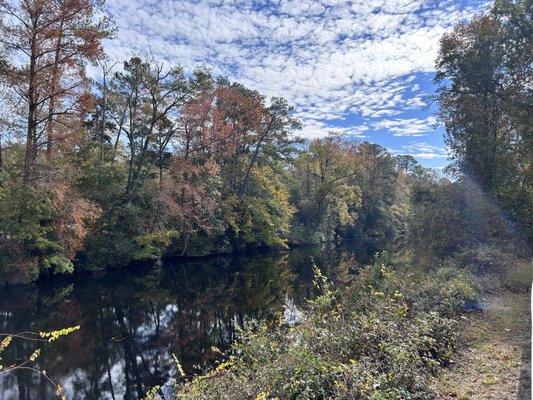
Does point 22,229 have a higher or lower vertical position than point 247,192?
lower

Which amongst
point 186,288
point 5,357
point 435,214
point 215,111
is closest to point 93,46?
point 215,111

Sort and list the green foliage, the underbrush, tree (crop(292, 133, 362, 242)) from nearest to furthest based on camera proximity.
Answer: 1. the underbrush
2. the green foliage
3. tree (crop(292, 133, 362, 242))

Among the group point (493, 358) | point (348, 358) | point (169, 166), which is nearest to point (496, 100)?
point (493, 358)

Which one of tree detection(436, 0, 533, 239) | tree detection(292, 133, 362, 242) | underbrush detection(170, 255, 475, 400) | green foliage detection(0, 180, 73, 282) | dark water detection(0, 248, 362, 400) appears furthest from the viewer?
tree detection(292, 133, 362, 242)

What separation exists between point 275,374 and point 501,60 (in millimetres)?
14347

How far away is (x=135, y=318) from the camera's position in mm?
12016

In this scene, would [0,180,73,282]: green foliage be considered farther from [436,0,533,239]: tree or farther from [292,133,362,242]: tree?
[292,133,362,242]: tree

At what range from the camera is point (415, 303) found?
6.98 metres

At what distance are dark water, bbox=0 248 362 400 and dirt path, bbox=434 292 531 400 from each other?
387cm

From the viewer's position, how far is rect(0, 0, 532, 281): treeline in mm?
14258

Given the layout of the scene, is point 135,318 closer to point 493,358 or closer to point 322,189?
point 493,358

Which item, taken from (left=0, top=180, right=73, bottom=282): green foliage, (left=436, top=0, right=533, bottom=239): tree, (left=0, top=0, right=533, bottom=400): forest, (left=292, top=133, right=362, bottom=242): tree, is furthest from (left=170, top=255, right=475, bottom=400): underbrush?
(left=292, top=133, right=362, bottom=242): tree

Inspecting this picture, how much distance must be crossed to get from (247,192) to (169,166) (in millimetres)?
8181

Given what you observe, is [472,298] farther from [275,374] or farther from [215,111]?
[215,111]
